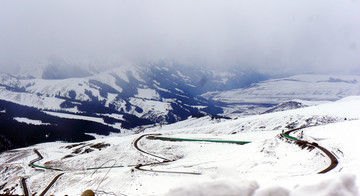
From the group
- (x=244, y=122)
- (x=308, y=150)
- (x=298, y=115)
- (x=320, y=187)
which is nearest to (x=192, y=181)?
(x=320, y=187)

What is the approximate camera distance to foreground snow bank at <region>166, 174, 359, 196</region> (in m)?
3.71

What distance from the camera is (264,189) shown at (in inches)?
148

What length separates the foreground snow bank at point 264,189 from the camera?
3.71 m

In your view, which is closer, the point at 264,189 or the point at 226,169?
the point at 264,189

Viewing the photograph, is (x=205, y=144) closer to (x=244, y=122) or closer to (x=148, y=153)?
(x=148, y=153)

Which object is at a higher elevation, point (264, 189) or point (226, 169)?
point (226, 169)

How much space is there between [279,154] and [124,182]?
19325 millimetres

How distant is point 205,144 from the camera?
183 feet

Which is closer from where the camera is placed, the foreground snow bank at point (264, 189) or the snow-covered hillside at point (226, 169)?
the foreground snow bank at point (264, 189)

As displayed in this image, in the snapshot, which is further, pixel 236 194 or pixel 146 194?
pixel 146 194

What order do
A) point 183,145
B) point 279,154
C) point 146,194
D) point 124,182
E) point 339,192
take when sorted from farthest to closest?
1. point 183,145
2. point 279,154
3. point 124,182
4. point 146,194
5. point 339,192

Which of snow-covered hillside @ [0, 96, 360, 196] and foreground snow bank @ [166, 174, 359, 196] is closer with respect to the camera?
foreground snow bank @ [166, 174, 359, 196]

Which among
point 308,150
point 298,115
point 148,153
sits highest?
point 298,115

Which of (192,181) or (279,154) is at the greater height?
(192,181)
